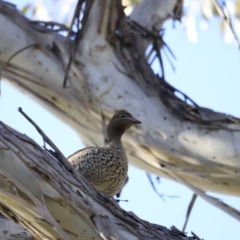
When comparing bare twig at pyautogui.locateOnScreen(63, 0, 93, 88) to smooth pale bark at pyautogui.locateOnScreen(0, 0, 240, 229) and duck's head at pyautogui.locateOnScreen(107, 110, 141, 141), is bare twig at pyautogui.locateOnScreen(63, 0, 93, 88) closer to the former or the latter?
smooth pale bark at pyautogui.locateOnScreen(0, 0, 240, 229)

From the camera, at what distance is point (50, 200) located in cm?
313

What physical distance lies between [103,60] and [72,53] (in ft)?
0.60

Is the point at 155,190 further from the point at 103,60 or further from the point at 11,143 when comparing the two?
the point at 11,143

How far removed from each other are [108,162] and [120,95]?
1.35 feet

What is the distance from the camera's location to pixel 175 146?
15.0ft

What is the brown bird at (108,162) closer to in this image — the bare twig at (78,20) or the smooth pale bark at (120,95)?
the smooth pale bark at (120,95)

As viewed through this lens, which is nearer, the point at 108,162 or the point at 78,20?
the point at 108,162

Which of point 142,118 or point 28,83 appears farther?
point 28,83

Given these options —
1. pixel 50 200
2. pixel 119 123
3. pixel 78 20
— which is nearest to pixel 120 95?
pixel 119 123

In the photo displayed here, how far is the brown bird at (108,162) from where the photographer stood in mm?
4531

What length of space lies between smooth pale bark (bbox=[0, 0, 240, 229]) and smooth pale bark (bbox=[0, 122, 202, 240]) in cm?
119

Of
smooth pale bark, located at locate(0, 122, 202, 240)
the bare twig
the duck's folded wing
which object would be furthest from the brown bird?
smooth pale bark, located at locate(0, 122, 202, 240)

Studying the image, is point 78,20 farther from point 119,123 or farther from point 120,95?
point 119,123

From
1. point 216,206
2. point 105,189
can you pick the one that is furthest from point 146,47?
point 216,206
